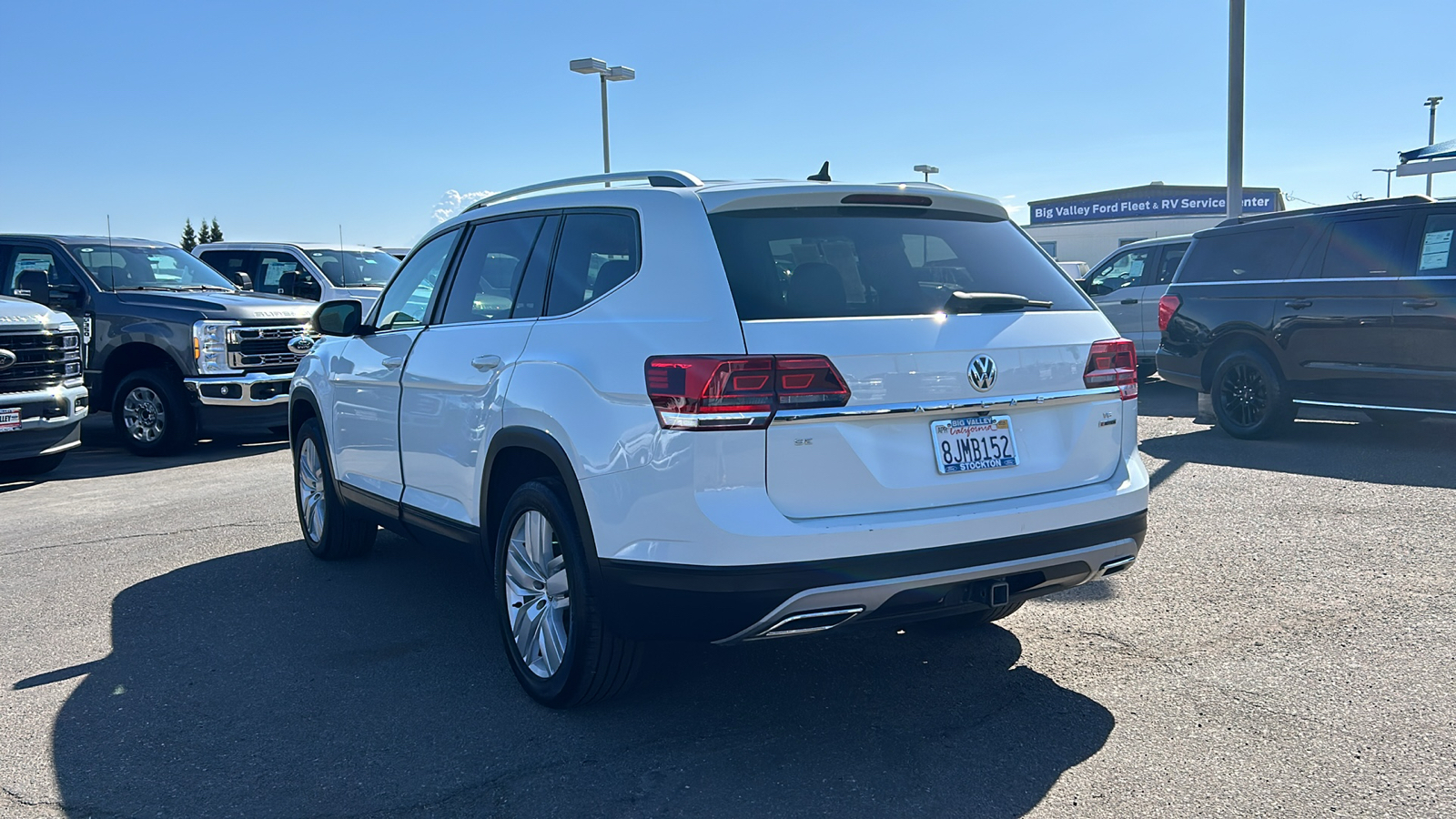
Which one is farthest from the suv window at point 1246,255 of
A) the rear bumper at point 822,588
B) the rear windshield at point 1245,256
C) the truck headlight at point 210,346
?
the truck headlight at point 210,346

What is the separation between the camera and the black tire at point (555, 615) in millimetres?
3895

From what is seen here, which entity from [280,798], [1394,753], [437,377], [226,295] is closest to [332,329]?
[437,377]

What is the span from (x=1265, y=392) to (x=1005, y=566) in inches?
285

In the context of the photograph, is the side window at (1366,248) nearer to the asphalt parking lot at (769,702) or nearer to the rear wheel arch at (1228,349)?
the rear wheel arch at (1228,349)

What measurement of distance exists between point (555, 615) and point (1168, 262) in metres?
12.8

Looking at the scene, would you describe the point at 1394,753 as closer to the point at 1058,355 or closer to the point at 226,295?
the point at 1058,355

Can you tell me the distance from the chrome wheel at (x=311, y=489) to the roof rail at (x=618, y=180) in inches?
79.1

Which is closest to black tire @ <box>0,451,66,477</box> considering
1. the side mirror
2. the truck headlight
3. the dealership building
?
the truck headlight

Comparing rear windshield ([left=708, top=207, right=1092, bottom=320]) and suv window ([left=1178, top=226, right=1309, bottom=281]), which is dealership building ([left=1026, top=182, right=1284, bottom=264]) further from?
rear windshield ([left=708, top=207, right=1092, bottom=320])

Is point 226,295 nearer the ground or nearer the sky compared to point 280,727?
nearer the sky

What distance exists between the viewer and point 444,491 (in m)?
4.91

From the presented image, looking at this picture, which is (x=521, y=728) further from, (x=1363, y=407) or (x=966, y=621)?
(x=1363, y=407)

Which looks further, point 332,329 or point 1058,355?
point 332,329

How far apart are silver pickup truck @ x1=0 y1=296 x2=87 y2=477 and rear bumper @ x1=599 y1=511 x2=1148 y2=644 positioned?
25.0 ft
